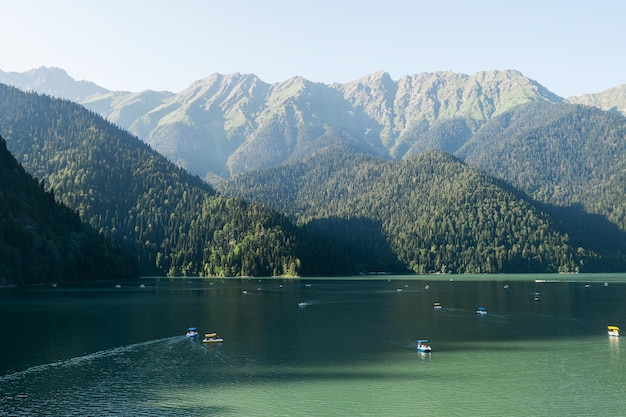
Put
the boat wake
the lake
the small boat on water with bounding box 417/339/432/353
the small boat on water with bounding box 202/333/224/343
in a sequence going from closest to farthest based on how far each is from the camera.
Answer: the lake < the boat wake < the small boat on water with bounding box 417/339/432/353 < the small boat on water with bounding box 202/333/224/343

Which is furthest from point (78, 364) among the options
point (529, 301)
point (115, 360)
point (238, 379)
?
point (529, 301)

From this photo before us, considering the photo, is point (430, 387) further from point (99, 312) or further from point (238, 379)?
point (99, 312)

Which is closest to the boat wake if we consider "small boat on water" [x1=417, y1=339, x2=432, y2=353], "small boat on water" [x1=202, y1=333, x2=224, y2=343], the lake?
the lake

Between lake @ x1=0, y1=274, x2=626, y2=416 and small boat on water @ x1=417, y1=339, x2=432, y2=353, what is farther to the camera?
small boat on water @ x1=417, y1=339, x2=432, y2=353

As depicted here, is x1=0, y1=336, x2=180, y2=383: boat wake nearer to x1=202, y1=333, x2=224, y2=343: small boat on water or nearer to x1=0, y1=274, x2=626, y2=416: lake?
x1=0, y1=274, x2=626, y2=416: lake

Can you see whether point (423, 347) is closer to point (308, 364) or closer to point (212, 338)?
point (308, 364)

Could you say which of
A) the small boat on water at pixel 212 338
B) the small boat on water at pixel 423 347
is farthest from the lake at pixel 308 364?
the small boat on water at pixel 423 347

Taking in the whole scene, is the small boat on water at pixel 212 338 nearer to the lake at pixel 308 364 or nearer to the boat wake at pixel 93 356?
the lake at pixel 308 364

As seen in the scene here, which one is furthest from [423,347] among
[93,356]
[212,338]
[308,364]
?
[93,356]
